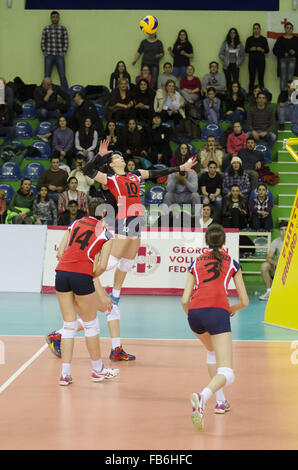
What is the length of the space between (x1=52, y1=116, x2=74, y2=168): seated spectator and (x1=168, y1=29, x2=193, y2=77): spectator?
417cm

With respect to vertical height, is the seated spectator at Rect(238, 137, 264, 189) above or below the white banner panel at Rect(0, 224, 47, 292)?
above

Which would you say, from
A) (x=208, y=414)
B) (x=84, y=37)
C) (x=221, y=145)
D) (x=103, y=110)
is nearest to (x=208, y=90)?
(x=221, y=145)

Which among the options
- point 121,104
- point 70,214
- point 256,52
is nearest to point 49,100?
point 121,104

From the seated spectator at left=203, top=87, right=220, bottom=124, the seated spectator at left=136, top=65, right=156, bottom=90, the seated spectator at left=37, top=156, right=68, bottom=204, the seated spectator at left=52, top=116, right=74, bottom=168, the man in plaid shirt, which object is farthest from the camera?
the man in plaid shirt

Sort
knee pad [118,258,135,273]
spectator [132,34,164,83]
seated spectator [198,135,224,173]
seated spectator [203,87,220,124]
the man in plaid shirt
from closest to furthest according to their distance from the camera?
knee pad [118,258,135,273] < seated spectator [198,135,224,173] < seated spectator [203,87,220,124] < spectator [132,34,164,83] < the man in plaid shirt

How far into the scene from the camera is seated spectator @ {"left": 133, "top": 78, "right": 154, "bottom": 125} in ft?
61.6

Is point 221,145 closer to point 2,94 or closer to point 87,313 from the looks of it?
point 2,94

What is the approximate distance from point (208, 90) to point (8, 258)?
788 cm

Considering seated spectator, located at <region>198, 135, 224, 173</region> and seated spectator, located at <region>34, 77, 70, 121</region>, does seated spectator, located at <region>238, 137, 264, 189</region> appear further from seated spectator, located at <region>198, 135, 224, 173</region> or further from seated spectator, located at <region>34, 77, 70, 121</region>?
seated spectator, located at <region>34, 77, 70, 121</region>

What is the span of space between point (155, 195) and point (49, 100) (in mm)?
4642

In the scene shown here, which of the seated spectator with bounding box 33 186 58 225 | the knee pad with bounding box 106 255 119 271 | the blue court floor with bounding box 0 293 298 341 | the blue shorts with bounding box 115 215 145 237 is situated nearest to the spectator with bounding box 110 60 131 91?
the seated spectator with bounding box 33 186 58 225

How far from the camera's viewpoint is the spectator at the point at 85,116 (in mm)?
18234

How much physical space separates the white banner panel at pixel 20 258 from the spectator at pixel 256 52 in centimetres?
877

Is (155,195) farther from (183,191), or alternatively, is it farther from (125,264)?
(125,264)
